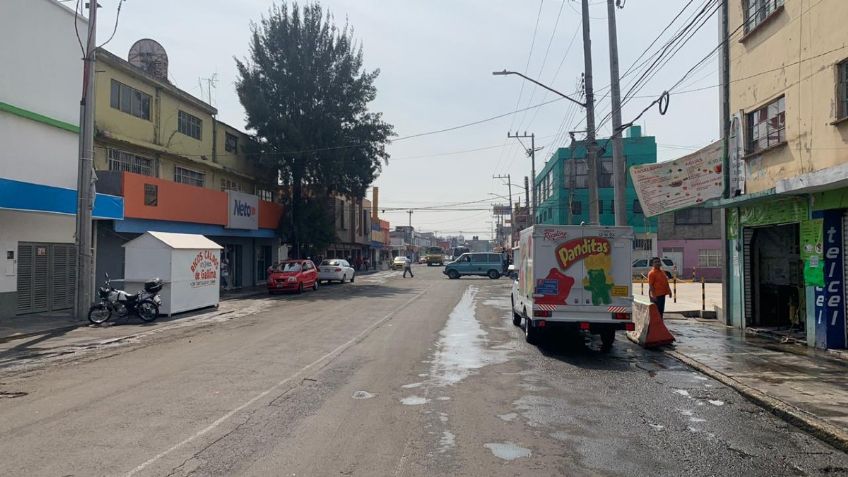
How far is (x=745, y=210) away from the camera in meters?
15.1

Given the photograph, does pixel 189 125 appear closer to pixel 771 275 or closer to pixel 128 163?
pixel 128 163

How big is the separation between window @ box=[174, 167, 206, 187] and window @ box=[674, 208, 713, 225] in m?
32.8

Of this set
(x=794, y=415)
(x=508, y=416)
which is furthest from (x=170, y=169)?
(x=794, y=415)

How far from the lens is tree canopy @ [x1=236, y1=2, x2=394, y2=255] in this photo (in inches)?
1467

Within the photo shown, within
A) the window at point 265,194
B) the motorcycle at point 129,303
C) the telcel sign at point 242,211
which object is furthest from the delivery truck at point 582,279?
the window at point 265,194

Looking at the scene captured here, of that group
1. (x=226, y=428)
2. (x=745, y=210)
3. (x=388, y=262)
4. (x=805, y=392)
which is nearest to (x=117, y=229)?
(x=226, y=428)

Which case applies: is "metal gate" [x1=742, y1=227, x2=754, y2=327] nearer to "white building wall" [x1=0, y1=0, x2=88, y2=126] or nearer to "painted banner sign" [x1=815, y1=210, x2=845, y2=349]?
"painted banner sign" [x1=815, y1=210, x2=845, y2=349]

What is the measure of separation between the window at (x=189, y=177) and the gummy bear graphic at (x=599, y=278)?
2275 cm

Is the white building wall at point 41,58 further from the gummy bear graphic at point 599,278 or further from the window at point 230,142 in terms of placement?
the gummy bear graphic at point 599,278

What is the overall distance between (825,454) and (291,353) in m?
8.56

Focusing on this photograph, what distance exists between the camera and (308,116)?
124ft

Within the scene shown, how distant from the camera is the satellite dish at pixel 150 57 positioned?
29.4 metres

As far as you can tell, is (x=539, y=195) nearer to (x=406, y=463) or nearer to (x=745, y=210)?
(x=745, y=210)

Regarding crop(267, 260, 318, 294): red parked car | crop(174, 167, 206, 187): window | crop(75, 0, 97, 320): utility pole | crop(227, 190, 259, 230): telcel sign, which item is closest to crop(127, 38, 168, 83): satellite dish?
crop(174, 167, 206, 187): window
